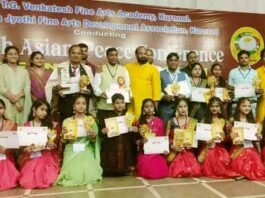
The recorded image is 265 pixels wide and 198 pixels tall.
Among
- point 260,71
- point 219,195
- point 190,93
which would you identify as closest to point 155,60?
point 190,93

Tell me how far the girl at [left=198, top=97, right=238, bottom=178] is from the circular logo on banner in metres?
1.60

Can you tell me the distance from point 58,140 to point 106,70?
0.94m

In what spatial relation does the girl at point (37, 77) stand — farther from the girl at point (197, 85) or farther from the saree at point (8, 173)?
the girl at point (197, 85)

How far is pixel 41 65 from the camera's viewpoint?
3.81 m

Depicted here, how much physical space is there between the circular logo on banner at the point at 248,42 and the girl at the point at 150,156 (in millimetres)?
2029

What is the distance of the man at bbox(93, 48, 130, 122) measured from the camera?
364 centimetres

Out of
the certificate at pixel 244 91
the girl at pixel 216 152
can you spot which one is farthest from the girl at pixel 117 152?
the certificate at pixel 244 91

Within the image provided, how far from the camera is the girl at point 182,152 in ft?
11.2

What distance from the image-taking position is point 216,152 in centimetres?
347

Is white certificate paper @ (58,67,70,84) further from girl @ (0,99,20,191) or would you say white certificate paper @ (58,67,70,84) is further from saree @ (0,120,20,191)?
saree @ (0,120,20,191)

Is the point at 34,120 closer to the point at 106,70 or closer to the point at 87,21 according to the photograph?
the point at 106,70

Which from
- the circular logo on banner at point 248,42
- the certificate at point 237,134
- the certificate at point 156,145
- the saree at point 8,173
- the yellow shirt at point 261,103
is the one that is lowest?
the saree at point 8,173

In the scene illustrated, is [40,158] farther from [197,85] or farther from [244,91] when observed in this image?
[244,91]

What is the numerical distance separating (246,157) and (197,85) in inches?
39.3
